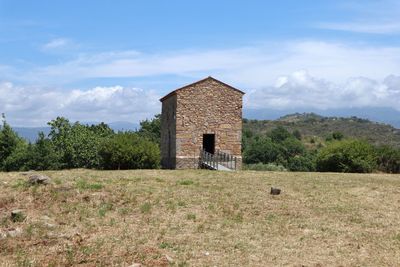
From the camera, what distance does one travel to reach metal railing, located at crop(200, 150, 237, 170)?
33281 millimetres

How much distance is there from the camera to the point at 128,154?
3045 centimetres

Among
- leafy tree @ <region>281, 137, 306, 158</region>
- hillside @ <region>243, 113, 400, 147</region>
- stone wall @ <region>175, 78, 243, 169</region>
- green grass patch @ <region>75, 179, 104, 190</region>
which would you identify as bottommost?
green grass patch @ <region>75, 179, 104, 190</region>

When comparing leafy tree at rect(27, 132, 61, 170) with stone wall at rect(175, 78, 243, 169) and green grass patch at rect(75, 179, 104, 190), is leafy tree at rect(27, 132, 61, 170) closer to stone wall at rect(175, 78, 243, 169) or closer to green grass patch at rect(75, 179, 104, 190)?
stone wall at rect(175, 78, 243, 169)

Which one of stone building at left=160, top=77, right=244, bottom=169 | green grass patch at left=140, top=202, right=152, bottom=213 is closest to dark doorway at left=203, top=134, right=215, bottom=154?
stone building at left=160, top=77, right=244, bottom=169

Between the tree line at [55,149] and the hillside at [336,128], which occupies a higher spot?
the hillside at [336,128]

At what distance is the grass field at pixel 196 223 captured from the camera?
11.7m

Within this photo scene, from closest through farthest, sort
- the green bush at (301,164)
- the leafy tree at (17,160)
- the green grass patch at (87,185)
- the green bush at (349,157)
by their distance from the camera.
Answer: the green grass patch at (87,185) → the green bush at (349,157) → the leafy tree at (17,160) → the green bush at (301,164)

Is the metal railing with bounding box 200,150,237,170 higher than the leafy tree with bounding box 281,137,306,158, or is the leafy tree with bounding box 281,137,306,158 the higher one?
the leafy tree with bounding box 281,137,306,158

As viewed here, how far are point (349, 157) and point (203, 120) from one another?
375 inches

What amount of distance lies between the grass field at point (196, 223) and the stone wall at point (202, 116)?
1241 cm

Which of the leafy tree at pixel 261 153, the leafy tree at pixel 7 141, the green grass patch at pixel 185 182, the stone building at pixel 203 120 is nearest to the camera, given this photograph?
the green grass patch at pixel 185 182

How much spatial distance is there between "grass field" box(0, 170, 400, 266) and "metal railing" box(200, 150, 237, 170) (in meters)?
11.4

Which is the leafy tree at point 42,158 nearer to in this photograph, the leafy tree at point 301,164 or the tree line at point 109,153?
the tree line at point 109,153

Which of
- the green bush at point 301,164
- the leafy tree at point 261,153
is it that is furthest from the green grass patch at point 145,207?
the leafy tree at point 261,153
